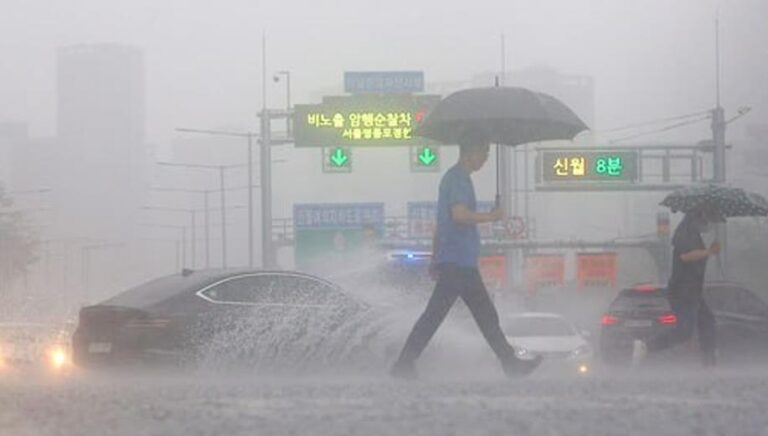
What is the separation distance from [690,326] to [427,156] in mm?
17535

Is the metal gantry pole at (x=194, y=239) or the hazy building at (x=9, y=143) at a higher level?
the hazy building at (x=9, y=143)

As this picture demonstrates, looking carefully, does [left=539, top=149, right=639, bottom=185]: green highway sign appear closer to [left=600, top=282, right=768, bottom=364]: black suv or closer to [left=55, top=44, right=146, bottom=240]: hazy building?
[left=55, top=44, right=146, bottom=240]: hazy building

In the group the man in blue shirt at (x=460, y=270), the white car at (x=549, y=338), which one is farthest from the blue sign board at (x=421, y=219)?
the man in blue shirt at (x=460, y=270)

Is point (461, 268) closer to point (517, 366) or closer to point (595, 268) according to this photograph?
point (517, 366)

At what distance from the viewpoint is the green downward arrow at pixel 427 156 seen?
28.4 metres

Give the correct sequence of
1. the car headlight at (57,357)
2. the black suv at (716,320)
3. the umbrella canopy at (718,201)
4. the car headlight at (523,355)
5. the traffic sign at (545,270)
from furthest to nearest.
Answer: the traffic sign at (545,270) → the black suv at (716,320) → the umbrella canopy at (718,201) → the car headlight at (57,357) → the car headlight at (523,355)

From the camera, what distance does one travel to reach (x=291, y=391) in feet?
24.5

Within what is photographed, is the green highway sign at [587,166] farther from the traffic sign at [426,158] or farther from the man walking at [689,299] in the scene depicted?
the man walking at [689,299]

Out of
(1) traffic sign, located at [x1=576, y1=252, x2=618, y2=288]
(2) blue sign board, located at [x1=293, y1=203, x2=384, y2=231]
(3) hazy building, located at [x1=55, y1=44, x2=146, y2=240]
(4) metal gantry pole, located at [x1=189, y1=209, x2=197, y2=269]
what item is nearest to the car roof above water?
(3) hazy building, located at [x1=55, y1=44, x2=146, y2=240]

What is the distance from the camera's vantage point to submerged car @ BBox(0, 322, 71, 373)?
37.7 feet

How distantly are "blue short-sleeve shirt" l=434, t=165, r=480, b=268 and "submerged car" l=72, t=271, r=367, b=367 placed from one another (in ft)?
6.47

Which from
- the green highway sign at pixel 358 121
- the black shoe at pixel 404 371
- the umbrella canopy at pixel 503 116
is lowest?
the black shoe at pixel 404 371

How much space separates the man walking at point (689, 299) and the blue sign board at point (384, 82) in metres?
17.7

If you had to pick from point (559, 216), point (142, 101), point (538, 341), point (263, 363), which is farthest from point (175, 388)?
point (559, 216)
